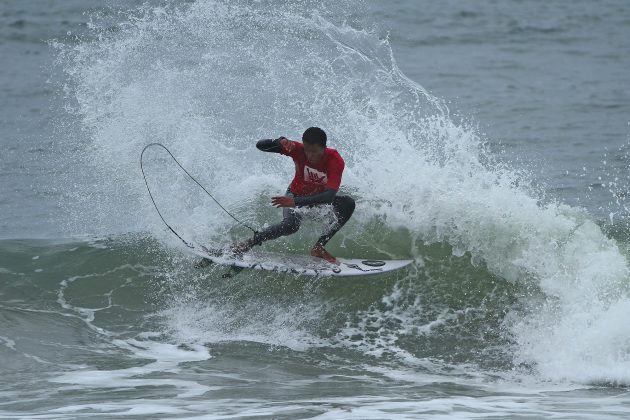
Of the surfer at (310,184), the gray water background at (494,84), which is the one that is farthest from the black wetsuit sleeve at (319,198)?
the gray water background at (494,84)

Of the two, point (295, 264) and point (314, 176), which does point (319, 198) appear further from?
point (295, 264)

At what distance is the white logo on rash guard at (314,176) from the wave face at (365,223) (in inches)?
52.4

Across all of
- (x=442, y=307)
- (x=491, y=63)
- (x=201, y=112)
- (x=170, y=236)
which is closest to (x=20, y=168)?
(x=201, y=112)

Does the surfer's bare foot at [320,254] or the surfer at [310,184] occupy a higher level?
the surfer at [310,184]

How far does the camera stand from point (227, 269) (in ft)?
32.6

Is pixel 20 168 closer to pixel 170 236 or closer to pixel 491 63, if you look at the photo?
pixel 170 236

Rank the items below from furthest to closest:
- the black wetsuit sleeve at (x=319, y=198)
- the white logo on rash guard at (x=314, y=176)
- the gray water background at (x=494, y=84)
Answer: the gray water background at (x=494, y=84) → the white logo on rash guard at (x=314, y=176) → the black wetsuit sleeve at (x=319, y=198)

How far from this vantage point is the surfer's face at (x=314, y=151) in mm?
8414

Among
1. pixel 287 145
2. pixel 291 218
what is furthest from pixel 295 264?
pixel 287 145

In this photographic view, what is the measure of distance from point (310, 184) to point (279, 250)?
65.6 inches

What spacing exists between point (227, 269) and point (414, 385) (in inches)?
115

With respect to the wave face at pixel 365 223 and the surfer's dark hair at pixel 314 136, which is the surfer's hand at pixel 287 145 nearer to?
the surfer's dark hair at pixel 314 136

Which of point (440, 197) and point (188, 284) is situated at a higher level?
point (440, 197)

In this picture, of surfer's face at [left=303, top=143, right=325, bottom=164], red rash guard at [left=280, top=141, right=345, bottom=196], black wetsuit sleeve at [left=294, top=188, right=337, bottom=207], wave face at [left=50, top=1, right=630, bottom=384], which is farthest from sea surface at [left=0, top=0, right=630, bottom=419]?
surfer's face at [left=303, top=143, right=325, bottom=164]
